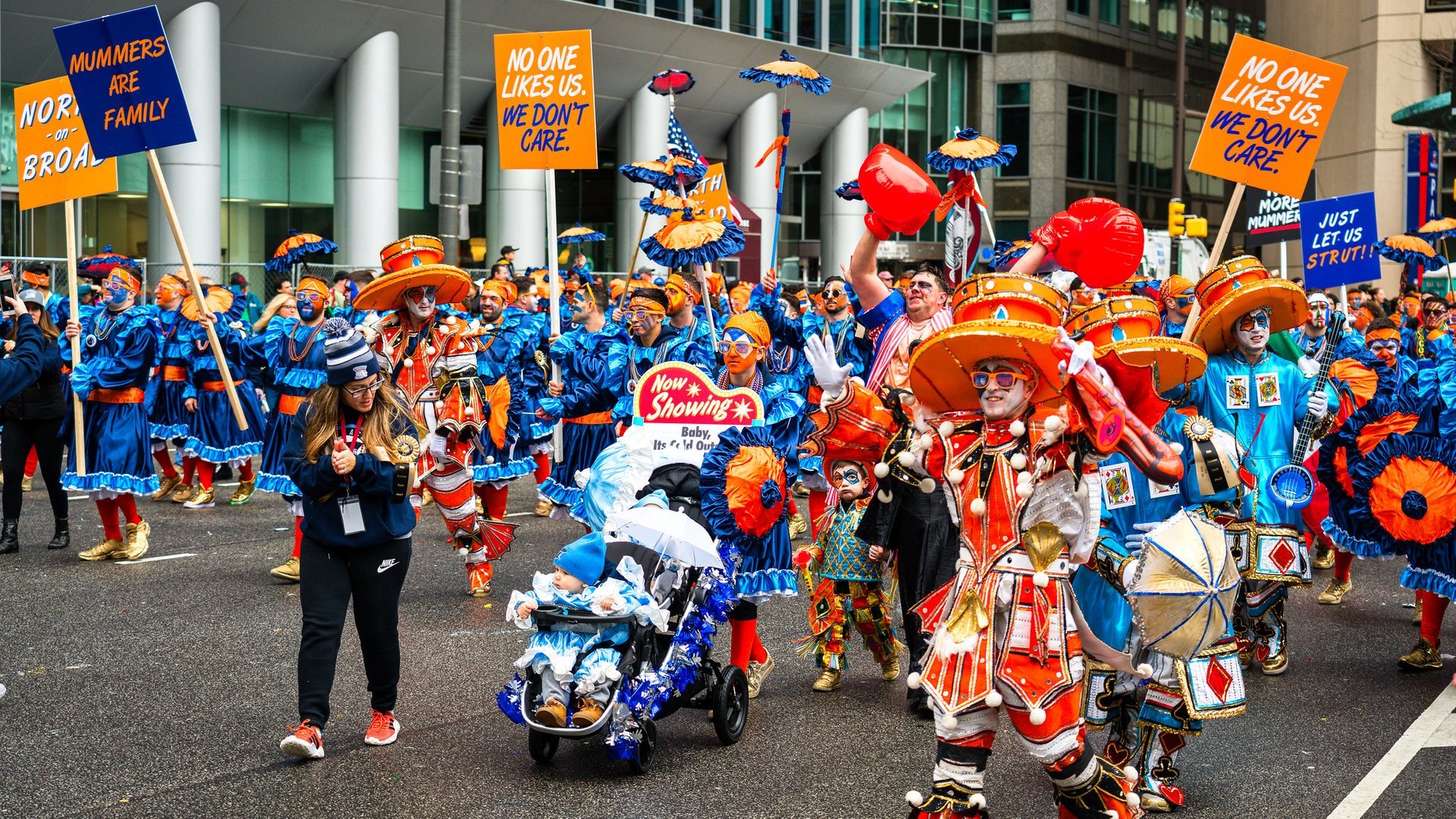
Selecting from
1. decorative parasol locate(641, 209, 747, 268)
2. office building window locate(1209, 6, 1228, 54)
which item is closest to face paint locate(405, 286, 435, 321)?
decorative parasol locate(641, 209, 747, 268)

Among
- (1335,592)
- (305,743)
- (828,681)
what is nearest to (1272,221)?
(1335,592)

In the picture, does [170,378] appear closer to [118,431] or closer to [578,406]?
[118,431]

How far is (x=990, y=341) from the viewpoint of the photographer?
4.63m

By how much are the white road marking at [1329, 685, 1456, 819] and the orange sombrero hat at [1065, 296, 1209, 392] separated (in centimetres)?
184

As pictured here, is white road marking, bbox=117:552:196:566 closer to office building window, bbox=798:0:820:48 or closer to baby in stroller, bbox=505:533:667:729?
baby in stroller, bbox=505:533:667:729

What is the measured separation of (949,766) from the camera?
15.3 feet

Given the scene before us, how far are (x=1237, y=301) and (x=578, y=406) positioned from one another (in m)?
3.76

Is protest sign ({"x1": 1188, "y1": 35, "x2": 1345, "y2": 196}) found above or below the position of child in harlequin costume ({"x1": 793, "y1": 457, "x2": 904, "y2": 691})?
above

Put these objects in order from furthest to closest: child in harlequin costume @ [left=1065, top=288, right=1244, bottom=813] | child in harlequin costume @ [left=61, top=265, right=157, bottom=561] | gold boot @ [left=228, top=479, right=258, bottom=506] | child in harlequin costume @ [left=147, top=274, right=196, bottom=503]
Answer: gold boot @ [left=228, top=479, right=258, bottom=506], child in harlequin costume @ [left=147, top=274, right=196, bottom=503], child in harlequin costume @ [left=61, top=265, right=157, bottom=561], child in harlequin costume @ [left=1065, top=288, right=1244, bottom=813]

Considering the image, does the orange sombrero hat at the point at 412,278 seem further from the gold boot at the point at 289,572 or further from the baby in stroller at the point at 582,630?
the baby in stroller at the point at 582,630

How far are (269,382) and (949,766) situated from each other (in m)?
8.38

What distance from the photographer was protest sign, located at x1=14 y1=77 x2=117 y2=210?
12406 millimetres

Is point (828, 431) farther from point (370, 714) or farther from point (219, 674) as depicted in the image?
point (219, 674)

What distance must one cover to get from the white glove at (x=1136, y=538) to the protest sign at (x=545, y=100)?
7355mm
